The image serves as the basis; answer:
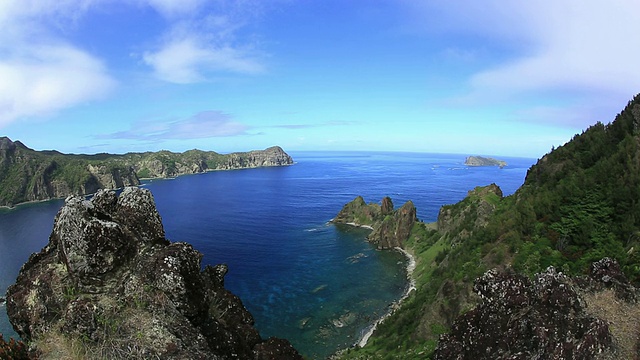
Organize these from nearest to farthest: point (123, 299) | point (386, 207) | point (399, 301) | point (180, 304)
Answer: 1. point (123, 299)
2. point (180, 304)
3. point (399, 301)
4. point (386, 207)

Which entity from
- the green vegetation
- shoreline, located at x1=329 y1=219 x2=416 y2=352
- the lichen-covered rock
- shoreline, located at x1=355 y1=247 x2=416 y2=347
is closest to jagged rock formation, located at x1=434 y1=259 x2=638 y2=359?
the lichen-covered rock

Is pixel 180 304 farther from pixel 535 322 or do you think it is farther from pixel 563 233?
pixel 563 233

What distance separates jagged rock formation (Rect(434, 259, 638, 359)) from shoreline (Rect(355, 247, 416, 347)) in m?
37.1

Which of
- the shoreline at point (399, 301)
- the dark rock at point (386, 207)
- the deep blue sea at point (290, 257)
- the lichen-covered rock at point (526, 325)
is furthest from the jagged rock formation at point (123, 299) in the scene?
the dark rock at point (386, 207)

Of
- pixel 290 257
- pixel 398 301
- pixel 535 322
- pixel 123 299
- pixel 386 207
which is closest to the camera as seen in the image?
pixel 123 299

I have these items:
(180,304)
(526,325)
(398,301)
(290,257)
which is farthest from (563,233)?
(290,257)

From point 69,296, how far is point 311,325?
49.5 m

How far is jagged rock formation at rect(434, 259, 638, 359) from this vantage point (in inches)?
423

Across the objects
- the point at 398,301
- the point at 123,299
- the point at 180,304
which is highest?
the point at 123,299

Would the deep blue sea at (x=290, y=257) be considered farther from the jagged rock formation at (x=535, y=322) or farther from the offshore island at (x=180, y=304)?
the offshore island at (x=180, y=304)

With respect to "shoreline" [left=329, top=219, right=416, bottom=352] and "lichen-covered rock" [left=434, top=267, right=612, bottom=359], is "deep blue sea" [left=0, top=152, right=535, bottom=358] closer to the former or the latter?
"shoreline" [left=329, top=219, right=416, bottom=352]

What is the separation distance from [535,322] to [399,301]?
5288 cm

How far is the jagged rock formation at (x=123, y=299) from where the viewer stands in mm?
9711

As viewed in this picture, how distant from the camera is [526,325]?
11.8 m
